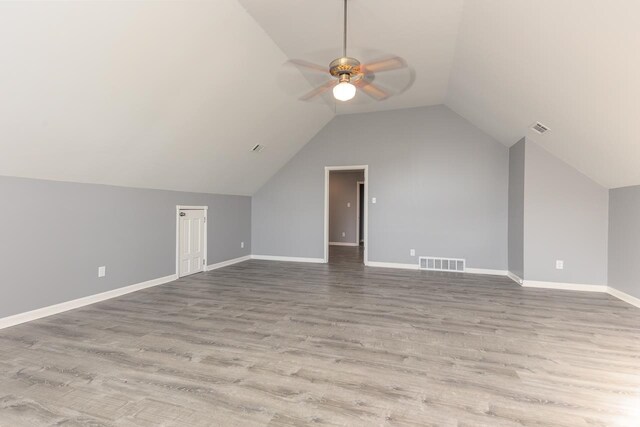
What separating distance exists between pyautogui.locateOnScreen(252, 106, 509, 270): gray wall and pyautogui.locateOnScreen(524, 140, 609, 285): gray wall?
93cm

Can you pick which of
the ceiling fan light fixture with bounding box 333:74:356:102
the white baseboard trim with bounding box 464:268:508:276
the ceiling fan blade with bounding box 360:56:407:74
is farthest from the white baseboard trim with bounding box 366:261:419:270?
the ceiling fan light fixture with bounding box 333:74:356:102

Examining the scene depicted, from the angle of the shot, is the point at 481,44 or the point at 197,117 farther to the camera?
the point at 197,117

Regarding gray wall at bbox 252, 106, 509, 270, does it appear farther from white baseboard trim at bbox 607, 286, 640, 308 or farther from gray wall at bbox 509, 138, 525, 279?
white baseboard trim at bbox 607, 286, 640, 308

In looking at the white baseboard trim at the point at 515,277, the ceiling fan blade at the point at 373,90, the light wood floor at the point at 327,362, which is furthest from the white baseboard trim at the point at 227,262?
the white baseboard trim at the point at 515,277

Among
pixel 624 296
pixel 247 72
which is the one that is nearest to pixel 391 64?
pixel 247 72

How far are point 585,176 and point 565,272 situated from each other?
1.41m

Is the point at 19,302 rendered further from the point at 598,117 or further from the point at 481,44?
the point at 598,117

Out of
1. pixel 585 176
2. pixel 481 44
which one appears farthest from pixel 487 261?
pixel 481 44

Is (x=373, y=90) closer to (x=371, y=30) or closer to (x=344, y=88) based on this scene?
(x=371, y=30)

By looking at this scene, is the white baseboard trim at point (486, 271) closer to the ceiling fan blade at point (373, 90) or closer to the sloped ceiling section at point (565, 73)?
the sloped ceiling section at point (565, 73)

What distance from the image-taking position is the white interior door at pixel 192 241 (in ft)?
17.5

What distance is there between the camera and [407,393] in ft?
6.59

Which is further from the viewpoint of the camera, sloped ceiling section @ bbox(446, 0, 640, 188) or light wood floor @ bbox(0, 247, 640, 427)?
sloped ceiling section @ bbox(446, 0, 640, 188)

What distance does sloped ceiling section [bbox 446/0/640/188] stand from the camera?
2336 millimetres
